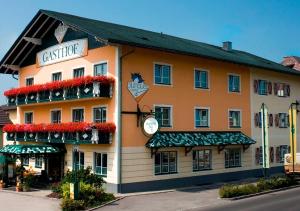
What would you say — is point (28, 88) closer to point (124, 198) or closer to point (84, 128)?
point (84, 128)

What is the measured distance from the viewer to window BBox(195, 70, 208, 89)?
109 feet

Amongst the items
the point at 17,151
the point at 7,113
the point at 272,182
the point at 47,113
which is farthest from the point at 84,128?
the point at 7,113

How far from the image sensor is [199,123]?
33.3m

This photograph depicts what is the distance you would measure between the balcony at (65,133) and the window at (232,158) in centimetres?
1094

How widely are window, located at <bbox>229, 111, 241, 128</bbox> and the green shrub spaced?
16307 mm

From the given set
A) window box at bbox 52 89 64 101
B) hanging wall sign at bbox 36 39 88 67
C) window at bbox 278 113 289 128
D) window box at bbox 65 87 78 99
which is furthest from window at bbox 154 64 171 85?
window at bbox 278 113 289 128

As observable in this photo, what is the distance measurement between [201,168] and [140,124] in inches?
262

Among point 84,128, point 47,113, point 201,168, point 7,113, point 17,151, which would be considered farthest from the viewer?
point 7,113

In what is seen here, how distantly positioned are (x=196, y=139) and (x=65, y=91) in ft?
30.8

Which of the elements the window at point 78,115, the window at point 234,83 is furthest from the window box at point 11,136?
the window at point 234,83

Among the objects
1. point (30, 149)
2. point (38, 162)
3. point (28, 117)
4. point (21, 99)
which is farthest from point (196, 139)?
point (28, 117)

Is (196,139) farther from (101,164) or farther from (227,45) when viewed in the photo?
(227,45)

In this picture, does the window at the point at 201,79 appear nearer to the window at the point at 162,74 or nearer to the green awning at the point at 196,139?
the window at the point at 162,74

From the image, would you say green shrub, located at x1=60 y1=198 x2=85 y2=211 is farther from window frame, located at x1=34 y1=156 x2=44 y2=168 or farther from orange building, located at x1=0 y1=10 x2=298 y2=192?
window frame, located at x1=34 y1=156 x2=44 y2=168
